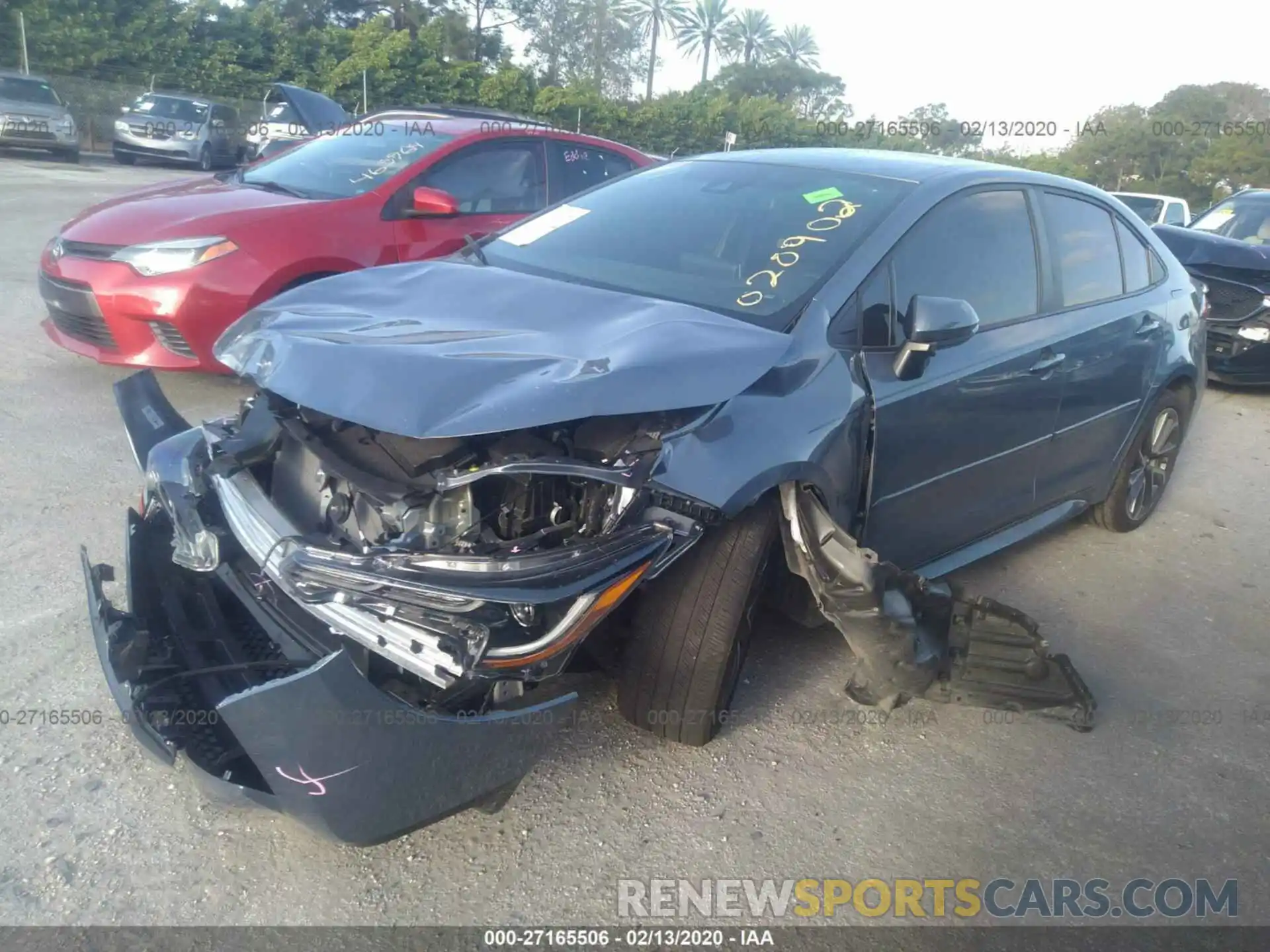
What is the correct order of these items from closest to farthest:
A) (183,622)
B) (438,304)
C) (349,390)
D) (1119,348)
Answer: (349,390), (183,622), (438,304), (1119,348)

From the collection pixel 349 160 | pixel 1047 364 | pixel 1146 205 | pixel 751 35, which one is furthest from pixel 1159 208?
pixel 751 35

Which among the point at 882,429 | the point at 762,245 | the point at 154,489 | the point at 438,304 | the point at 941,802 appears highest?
the point at 762,245

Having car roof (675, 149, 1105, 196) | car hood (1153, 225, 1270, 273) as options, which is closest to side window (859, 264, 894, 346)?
car roof (675, 149, 1105, 196)

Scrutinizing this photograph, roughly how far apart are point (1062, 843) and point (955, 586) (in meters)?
0.76

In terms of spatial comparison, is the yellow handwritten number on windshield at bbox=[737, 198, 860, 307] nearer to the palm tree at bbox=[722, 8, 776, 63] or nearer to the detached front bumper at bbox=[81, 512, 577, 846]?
the detached front bumper at bbox=[81, 512, 577, 846]

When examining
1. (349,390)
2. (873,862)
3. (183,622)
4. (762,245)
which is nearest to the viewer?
(349,390)

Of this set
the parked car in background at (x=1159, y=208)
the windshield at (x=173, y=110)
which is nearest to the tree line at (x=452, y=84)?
the parked car in background at (x=1159, y=208)

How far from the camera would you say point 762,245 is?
339 centimetres

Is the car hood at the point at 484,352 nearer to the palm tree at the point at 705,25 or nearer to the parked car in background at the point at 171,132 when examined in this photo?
the parked car in background at the point at 171,132

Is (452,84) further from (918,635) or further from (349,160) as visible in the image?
(918,635)

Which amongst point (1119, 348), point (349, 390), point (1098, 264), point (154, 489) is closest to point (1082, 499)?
point (1119, 348)

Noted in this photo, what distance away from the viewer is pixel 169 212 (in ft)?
18.3

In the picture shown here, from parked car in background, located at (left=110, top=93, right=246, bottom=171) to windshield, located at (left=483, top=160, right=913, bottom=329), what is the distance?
60.2 ft

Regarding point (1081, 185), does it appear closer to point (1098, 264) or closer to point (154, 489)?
point (1098, 264)
